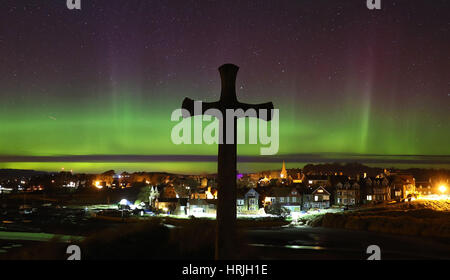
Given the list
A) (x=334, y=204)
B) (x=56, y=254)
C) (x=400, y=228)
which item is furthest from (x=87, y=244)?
(x=334, y=204)

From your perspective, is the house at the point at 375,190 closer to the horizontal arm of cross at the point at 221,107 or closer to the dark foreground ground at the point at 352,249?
the dark foreground ground at the point at 352,249

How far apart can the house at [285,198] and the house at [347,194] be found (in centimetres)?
1365

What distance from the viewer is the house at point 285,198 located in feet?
264

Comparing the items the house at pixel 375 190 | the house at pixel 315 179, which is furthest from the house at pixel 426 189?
the house at pixel 315 179

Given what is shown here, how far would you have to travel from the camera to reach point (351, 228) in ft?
114

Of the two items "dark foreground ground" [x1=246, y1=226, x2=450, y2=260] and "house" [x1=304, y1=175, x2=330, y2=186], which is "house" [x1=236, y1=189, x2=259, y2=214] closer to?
"house" [x1=304, y1=175, x2=330, y2=186]

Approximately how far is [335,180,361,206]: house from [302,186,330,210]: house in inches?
224

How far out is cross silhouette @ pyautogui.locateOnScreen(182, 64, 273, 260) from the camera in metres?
10.3

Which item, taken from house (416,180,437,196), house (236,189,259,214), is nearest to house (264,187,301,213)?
house (236,189,259,214)

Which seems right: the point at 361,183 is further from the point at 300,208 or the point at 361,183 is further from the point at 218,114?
the point at 218,114

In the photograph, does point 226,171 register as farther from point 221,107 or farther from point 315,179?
point 315,179

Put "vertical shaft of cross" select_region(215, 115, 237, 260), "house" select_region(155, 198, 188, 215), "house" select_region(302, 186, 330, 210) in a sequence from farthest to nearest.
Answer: "house" select_region(302, 186, 330, 210)
"house" select_region(155, 198, 188, 215)
"vertical shaft of cross" select_region(215, 115, 237, 260)
